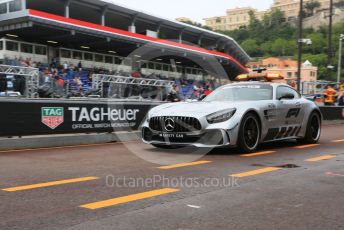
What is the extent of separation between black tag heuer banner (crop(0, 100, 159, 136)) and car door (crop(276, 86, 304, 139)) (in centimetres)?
467

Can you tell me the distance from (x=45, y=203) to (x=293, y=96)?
717 centimetres

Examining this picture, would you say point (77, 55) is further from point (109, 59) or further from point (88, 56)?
point (109, 59)

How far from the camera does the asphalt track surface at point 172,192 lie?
3.90 m

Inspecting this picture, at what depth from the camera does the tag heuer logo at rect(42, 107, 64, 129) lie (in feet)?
35.1

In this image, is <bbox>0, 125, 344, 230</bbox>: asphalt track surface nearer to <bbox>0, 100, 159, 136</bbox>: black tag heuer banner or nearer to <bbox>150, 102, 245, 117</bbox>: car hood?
<bbox>150, 102, 245, 117</bbox>: car hood

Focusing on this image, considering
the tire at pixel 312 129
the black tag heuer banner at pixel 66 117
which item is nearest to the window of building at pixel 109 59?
the black tag heuer banner at pixel 66 117

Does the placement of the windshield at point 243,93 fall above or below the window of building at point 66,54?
below

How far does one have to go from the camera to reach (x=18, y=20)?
3069 centimetres

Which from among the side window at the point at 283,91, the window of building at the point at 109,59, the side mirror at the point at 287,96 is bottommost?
the side mirror at the point at 287,96

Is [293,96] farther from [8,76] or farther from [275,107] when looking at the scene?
[8,76]

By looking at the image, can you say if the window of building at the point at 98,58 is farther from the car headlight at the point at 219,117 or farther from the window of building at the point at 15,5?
the car headlight at the point at 219,117

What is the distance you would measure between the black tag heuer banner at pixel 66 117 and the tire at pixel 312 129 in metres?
4.88

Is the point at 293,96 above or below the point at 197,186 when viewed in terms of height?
above

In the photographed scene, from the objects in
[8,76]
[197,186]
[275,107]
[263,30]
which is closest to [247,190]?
[197,186]
